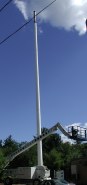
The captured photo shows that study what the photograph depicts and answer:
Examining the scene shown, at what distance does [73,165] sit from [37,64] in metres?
24.7

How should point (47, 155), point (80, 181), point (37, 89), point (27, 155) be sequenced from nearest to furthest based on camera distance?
point (37, 89) < point (80, 181) < point (27, 155) < point (47, 155)

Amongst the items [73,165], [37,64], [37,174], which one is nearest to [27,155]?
[73,165]

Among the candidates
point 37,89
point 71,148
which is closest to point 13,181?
point 37,89

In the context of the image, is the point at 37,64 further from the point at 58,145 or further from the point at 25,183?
the point at 58,145

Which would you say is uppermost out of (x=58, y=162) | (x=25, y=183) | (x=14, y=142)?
(x=14, y=142)

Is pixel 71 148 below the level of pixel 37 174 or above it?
above

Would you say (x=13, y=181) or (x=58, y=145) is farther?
(x=58, y=145)

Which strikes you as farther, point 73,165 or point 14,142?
point 14,142

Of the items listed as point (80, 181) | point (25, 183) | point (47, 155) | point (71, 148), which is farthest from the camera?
point (71, 148)

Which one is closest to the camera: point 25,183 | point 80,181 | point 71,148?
point 25,183

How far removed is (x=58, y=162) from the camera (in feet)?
319

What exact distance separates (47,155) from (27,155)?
8.06 m

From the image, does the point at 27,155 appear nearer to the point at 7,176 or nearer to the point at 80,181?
the point at 80,181

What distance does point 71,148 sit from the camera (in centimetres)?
11950
